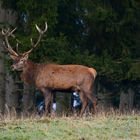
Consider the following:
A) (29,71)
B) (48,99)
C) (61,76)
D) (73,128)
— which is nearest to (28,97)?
(29,71)

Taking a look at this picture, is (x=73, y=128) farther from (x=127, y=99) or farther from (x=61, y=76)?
(x=127, y=99)

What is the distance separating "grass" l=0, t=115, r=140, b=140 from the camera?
525 inches

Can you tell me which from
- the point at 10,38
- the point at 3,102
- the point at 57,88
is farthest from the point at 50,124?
the point at 3,102

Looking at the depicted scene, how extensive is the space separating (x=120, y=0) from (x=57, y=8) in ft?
7.50

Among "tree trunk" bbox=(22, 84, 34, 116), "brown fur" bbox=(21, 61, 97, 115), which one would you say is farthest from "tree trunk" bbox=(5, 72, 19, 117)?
"brown fur" bbox=(21, 61, 97, 115)

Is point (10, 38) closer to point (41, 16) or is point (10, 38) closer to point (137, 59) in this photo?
point (41, 16)

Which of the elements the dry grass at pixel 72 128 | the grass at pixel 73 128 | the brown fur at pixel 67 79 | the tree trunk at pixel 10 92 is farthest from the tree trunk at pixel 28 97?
the grass at pixel 73 128

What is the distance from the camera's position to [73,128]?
1422cm

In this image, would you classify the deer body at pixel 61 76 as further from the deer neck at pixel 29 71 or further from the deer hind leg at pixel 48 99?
the deer hind leg at pixel 48 99

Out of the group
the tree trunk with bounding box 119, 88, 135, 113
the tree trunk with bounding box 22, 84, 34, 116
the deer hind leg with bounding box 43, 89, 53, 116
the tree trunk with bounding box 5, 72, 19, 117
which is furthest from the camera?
the tree trunk with bounding box 119, 88, 135, 113

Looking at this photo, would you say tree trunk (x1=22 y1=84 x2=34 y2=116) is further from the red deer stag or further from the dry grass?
the dry grass

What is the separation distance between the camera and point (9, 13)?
1047 inches

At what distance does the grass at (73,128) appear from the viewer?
1334 centimetres

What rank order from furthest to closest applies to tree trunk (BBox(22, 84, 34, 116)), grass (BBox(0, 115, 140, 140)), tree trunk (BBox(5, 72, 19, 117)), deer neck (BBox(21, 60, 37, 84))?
tree trunk (BBox(5, 72, 19, 117))
tree trunk (BBox(22, 84, 34, 116))
deer neck (BBox(21, 60, 37, 84))
grass (BBox(0, 115, 140, 140))
